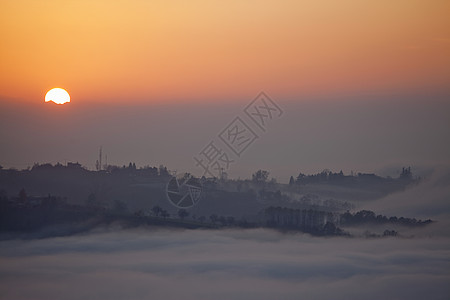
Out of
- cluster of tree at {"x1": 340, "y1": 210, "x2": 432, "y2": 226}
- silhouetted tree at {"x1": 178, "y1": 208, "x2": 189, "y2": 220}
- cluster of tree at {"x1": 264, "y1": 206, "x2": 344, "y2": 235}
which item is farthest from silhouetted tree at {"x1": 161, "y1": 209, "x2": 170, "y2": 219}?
cluster of tree at {"x1": 340, "y1": 210, "x2": 432, "y2": 226}

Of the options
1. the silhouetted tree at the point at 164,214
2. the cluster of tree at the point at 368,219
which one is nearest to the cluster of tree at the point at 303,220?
the cluster of tree at the point at 368,219

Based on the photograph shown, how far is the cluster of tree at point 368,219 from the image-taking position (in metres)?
26.9

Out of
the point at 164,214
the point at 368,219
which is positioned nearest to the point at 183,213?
the point at 164,214

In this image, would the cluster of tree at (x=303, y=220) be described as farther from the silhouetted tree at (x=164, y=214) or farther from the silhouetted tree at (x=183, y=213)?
the silhouetted tree at (x=164, y=214)

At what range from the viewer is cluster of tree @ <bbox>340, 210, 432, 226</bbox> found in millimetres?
26859

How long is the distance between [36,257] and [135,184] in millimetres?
4617

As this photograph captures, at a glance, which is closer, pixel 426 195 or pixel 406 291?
pixel 406 291

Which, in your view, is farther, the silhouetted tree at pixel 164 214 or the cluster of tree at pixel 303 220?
the cluster of tree at pixel 303 220

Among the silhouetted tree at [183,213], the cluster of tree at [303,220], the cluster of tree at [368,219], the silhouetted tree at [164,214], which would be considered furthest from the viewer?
the cluster of tree at [368,219]

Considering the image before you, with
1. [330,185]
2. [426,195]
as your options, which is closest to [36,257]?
[330,185]

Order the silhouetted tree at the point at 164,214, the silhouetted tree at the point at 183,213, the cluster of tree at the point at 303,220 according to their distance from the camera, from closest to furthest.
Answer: the silhouetted tree at the point at 164,214
the silhouetted tree at the point at 183,213
the cluster of tree at the point at 303,220

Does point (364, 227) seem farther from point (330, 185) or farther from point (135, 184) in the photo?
point (135, 184)

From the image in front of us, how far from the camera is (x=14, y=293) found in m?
24.8

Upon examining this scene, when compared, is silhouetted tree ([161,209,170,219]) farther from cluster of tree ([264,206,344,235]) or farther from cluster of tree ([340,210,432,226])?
cluster of tree ([340,210,432,226])
